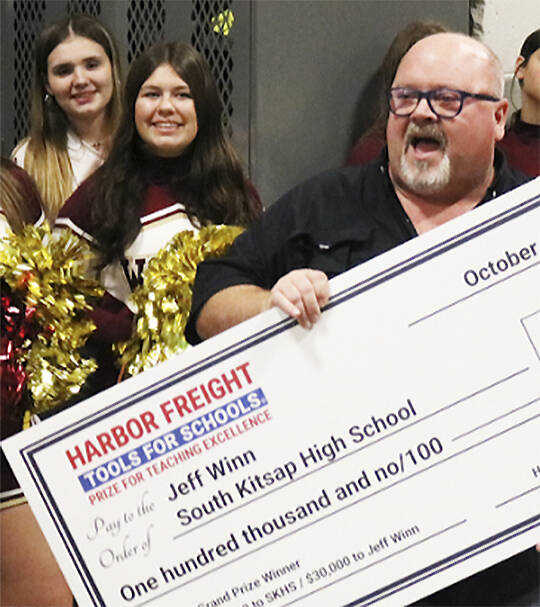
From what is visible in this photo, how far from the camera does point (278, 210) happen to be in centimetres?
131

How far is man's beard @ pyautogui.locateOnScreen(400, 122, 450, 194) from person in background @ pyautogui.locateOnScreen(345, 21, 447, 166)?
501 mm

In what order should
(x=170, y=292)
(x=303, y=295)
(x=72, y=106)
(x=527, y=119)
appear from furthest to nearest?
(x=72, y=106) → (x=527, y=119) → (x=170, y=292) → (x=303, y=295)

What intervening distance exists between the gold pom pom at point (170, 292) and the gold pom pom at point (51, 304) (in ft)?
0.33

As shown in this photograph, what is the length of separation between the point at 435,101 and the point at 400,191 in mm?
119

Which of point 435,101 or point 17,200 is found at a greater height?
point 17,200

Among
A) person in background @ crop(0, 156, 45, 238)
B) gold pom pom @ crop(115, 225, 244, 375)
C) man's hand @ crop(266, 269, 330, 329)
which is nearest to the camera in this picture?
man's hand @ crop(266, 269, 330, 329)

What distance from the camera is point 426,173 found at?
1.26 meters

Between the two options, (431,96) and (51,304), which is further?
(51,304)

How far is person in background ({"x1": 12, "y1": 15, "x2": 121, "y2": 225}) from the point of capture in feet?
6.01

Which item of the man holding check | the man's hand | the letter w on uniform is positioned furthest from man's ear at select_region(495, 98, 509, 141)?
the letter w on uniform
